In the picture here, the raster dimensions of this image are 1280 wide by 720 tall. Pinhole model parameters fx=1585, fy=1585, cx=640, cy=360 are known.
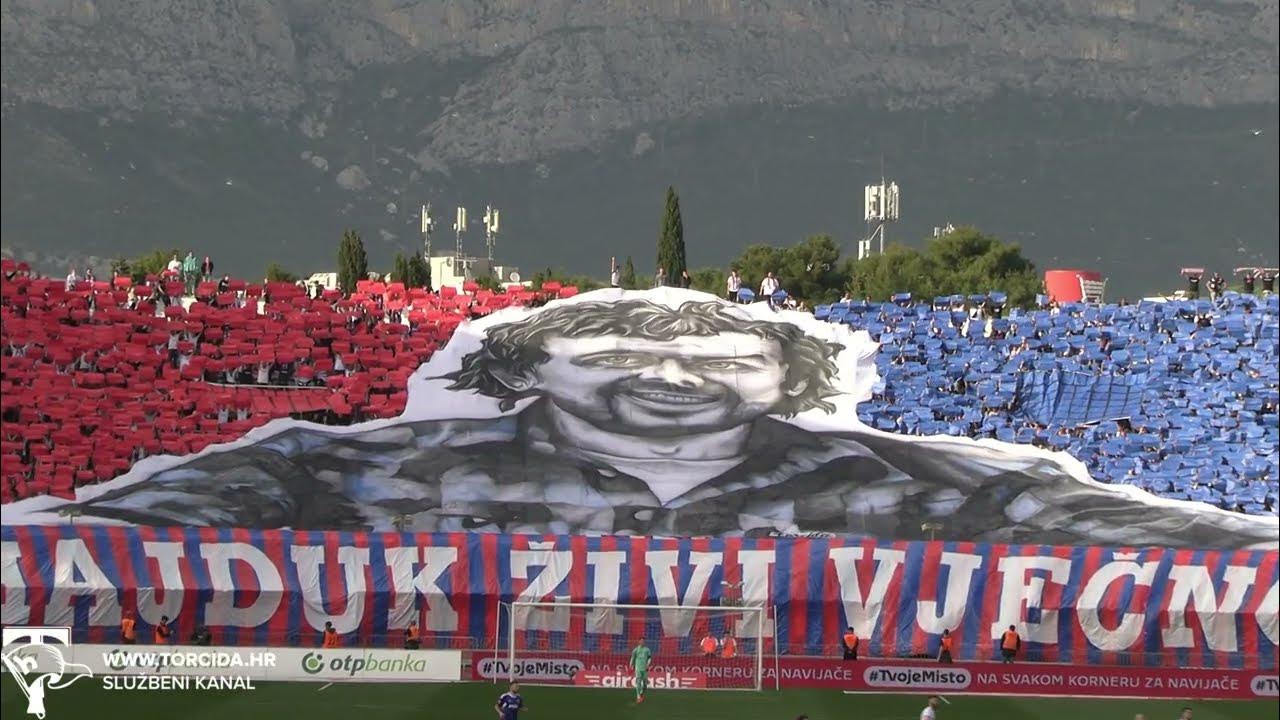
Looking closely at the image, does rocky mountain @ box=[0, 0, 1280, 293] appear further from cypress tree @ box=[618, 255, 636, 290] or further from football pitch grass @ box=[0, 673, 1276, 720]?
football pitch grass @ box=[0, 673, 1276, 720]

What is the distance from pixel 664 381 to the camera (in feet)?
132

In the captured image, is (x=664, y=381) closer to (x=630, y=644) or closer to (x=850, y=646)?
(x=630, y=644)

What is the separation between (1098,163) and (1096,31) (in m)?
22.1

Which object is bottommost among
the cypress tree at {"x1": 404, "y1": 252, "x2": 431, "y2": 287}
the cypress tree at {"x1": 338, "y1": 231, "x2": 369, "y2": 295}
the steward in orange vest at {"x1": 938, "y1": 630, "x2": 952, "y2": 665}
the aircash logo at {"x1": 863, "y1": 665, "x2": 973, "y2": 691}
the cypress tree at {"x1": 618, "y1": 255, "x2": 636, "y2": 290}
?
the aircash logo at {"x1": 863, "y1": 665, "x2": 973, "y2": 691}

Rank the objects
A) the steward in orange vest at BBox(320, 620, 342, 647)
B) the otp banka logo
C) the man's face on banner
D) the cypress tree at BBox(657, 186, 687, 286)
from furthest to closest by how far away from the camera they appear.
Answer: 1. the cypress tree at BBox(657, 186, 687, 286)
2. the man's face on banner
3. the steward in orange vest at BBox(320, 620, 342, 647)
4. the otp banka logo

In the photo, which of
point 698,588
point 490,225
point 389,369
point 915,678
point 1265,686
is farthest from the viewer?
point 490,225

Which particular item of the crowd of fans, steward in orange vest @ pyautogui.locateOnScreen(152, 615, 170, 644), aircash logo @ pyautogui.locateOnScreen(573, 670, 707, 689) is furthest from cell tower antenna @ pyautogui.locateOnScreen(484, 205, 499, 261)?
aircash logo @ pyautogui.locateOnScreen(573, 670, 707, 689)

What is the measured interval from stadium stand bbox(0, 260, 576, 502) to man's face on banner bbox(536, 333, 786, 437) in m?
3.69

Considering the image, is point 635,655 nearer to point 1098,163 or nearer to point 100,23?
point 100,23

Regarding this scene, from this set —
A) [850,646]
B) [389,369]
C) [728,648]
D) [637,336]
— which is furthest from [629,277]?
[728,648]

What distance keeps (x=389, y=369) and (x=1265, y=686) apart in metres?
22.2

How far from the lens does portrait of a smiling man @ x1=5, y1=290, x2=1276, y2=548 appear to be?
36.9 m

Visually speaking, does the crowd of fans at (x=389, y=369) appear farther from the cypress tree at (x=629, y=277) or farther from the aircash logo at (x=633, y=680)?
the cypress tree at (x=629, y=277)

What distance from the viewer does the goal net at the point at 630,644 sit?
31.0m
